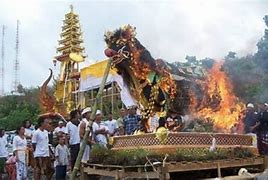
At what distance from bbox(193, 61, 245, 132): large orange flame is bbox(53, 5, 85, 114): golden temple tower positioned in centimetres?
1588

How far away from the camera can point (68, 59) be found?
3569 cm

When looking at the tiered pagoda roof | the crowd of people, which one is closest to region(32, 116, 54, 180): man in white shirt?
the crowd of people

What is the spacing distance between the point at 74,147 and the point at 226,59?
5.22 metres

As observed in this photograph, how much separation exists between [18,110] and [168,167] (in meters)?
27.9

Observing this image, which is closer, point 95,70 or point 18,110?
point 95,70

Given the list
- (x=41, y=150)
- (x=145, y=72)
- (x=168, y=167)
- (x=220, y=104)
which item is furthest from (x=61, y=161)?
(x=168, y=167)

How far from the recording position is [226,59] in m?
12.5

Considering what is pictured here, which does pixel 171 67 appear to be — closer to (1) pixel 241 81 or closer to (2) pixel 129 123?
(2) pixel 129 123

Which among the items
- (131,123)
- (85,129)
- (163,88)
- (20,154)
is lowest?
(20,154)

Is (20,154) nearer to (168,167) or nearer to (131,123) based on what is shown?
(131,123)

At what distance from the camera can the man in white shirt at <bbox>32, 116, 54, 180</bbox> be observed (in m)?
9.52

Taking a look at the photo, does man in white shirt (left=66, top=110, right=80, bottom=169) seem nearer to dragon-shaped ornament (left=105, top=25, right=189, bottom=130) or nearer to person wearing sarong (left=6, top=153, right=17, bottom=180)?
dragon-shaped ornament (left=105, top=25, right=189, bottom=130)

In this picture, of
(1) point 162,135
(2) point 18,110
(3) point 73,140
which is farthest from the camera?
(2) point 18,110

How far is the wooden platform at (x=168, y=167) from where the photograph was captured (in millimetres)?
6524
